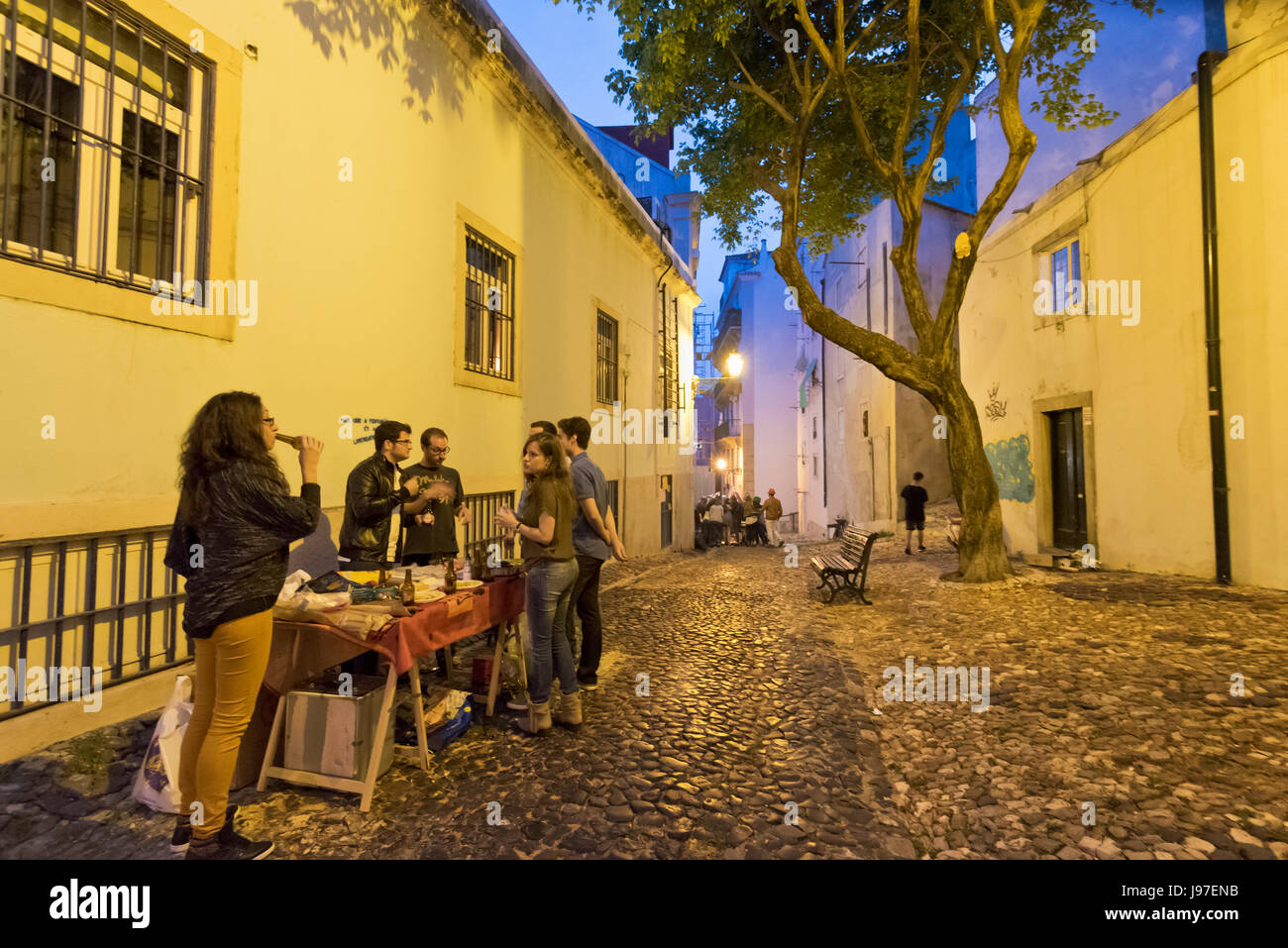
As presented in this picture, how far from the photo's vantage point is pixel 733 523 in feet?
84.9

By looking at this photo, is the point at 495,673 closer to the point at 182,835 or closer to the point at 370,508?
the point at 370,508

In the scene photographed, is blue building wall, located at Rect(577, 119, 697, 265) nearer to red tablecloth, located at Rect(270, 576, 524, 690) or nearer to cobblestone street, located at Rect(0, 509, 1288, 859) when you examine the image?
cobblestone street, located at Rect(0, 509, 1288, 859)

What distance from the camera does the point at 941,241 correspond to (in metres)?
20.3

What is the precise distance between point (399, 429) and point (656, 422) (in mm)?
12814

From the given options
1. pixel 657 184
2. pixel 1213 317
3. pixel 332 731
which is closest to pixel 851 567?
pixel 1213 317

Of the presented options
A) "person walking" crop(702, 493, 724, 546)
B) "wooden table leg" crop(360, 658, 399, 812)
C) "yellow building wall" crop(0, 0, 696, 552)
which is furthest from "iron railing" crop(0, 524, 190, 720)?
"person walking" crop(702, 493, 724, 546)

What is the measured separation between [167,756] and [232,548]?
4.14ft

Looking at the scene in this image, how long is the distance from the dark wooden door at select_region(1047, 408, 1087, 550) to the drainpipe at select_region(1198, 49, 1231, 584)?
9.17 ft

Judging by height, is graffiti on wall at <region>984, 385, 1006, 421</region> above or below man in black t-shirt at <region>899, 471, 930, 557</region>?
above

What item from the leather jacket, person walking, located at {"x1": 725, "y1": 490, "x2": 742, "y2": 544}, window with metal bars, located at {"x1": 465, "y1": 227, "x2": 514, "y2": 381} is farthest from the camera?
person walking, located at {"x1": 725, "y1": 490, "x2": 742, "y2": 544}

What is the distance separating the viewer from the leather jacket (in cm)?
466

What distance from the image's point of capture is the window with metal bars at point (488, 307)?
27.9 ft

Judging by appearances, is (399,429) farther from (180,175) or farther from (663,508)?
(663,508)

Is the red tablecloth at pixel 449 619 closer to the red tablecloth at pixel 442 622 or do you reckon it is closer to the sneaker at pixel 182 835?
the red tablecloth at pixel 442 622
